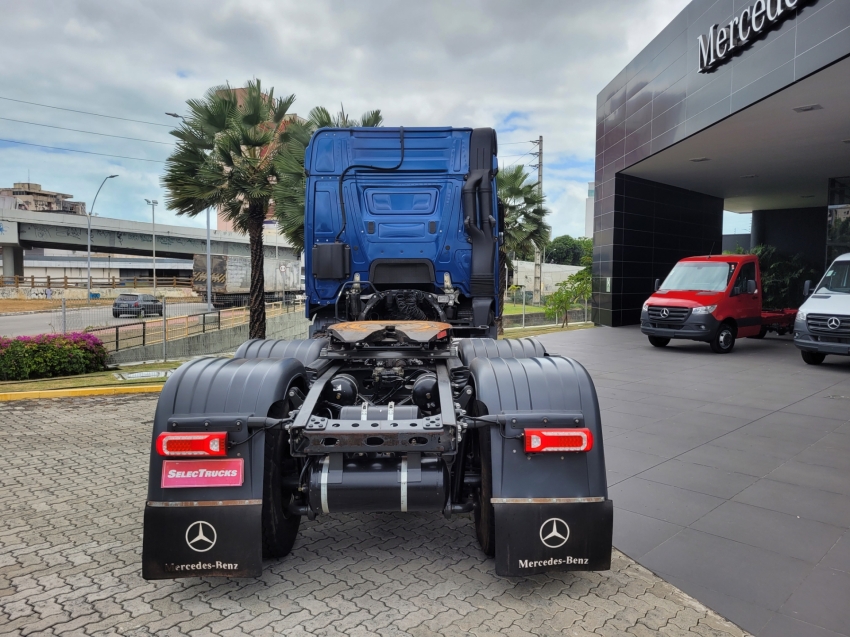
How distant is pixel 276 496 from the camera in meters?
3.32

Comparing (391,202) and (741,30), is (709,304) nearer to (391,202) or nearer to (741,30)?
(741,30)

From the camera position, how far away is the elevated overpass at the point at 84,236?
45.6 m

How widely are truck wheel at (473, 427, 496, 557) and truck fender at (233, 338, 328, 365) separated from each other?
74.8 inches

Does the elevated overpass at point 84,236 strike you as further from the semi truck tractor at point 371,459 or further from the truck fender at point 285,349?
the semi truck tractor at point 371,459

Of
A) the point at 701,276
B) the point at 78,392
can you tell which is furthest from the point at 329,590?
the point at 701,276

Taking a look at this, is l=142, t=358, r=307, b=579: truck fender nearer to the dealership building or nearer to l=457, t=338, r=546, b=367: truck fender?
l=457, t=338, r=546, b=367: truck fender

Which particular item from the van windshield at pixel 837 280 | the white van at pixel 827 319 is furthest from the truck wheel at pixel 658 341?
the van windshield at pixel 837 280

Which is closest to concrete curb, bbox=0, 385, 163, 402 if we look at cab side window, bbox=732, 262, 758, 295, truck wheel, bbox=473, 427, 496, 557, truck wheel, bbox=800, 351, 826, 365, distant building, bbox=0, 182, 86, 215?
truck wheel, bbox=473, 427, 496, 557

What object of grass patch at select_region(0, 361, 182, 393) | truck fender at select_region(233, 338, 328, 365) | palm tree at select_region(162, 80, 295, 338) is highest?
palm tree at select_region(162, 80, 295, 338)

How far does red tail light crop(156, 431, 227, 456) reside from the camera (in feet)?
9.90

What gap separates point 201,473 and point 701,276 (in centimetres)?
1342

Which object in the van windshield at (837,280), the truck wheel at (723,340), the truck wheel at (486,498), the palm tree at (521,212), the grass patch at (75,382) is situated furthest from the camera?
the palm tree at (521,212)

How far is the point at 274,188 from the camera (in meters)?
13.4

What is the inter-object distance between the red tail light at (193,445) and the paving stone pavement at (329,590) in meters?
0.83
